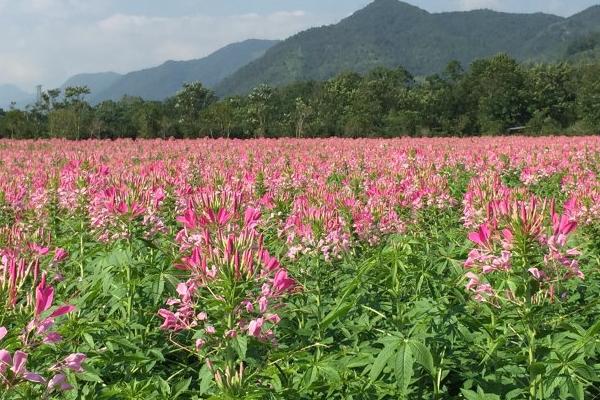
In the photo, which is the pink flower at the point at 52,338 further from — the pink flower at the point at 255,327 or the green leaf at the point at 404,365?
the green leaf at the point at 404,365

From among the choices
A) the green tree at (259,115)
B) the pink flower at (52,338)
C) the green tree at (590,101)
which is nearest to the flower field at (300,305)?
the pink flower at (52,338)

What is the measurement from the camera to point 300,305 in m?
3.65

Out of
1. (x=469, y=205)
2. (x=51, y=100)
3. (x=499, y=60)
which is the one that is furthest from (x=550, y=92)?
(x=469, y=205)

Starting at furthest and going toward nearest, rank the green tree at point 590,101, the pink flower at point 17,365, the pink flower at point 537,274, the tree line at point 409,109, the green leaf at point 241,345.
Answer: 1. the green tree at point 590,101
2. the tree line at point 409,109
3. the pink flower at point 537,274
4. the green leaf at point 241,345
5. the pink flower at point 17,365

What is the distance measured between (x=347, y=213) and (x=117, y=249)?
74.2 inches

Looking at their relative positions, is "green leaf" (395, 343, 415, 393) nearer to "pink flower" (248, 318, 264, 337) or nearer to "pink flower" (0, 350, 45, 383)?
"pink flower" (248, 318, 264, 337)

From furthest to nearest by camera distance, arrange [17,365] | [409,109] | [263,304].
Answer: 1. [409,109]
2. [263,304]
3. [17,365]

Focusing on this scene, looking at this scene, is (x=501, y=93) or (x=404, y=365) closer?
(x=404, y=365)

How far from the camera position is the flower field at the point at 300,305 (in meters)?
2.31

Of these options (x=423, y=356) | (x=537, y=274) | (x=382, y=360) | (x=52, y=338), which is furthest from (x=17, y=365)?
(x=537, y=274)

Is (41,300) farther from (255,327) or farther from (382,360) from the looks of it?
(382,360)

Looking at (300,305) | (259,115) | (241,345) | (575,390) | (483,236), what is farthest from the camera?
(259,115)

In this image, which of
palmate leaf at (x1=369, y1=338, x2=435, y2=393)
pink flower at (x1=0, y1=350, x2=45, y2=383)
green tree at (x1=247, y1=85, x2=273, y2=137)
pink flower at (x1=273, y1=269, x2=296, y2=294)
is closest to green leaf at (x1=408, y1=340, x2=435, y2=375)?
palmate leaf at (x1=369, y1=338, x2=435, y2=393)

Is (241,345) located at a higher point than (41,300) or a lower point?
lower
